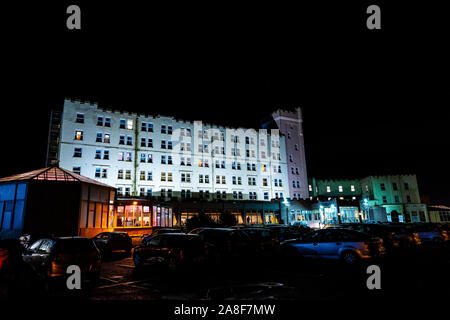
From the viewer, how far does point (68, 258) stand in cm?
A: 907

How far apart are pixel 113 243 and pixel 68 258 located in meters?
9.28

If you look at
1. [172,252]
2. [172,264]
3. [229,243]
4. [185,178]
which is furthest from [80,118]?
[172,264]

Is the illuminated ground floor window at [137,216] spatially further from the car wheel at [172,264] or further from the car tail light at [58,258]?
the car wheel at [172,264]

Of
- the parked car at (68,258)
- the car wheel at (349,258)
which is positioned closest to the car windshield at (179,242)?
the parked car at (68,258)

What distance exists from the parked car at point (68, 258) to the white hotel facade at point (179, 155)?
29.6 meters

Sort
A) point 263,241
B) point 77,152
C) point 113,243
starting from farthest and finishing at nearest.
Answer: point 77,152
point 113,243
point 263,241

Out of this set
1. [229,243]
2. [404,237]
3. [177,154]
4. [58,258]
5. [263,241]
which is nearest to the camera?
[58,258]

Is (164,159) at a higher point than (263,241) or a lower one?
higher

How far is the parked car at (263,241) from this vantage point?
14390 mm

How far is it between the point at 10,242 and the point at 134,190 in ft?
114

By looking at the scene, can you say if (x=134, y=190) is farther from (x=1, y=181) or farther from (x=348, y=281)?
(x=348, y=281)

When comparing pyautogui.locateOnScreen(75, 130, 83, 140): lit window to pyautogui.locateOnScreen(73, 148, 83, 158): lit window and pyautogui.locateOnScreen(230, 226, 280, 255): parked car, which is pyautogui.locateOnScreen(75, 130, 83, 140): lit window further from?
pyautogui.locateOnScreen(230, 226, 280, 255): parked car

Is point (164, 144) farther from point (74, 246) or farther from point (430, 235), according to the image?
point (430, 235)
